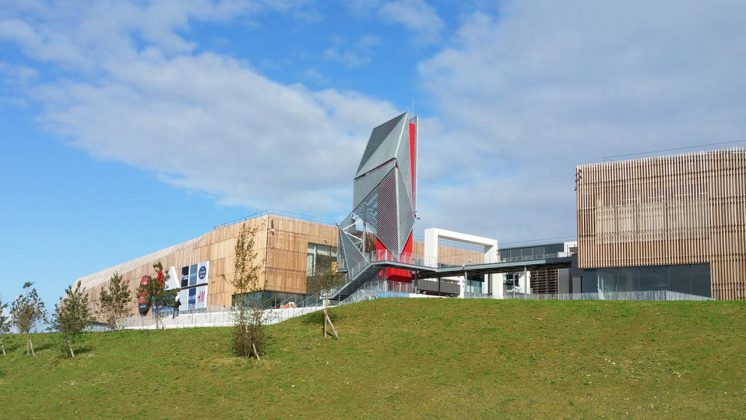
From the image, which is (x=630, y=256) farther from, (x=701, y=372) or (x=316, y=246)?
(x=316, y=246)

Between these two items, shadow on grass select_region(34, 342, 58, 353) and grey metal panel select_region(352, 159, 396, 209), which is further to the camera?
grey metal panel select_region(352, 159, 396, 209)

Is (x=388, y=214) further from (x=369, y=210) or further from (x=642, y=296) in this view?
(x=642, y=296)

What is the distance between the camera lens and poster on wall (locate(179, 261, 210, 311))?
8862 centimetres

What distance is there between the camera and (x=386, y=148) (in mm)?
74688

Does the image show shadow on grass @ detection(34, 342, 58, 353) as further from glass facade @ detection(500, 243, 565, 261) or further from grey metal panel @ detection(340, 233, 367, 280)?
glass facade @ detection(500, 243, 565, 261)

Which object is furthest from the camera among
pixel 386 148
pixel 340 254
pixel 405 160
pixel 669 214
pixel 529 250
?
pixel 529 250

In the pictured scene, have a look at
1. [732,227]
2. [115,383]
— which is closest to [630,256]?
[732,227]

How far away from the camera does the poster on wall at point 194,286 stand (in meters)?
88.6

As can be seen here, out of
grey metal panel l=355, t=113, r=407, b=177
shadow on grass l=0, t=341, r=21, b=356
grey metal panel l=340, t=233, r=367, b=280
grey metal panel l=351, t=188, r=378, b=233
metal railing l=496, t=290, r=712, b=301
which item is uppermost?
grey metal panel l=355, t=113, r=407, b=177

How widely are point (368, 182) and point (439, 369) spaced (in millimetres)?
39887

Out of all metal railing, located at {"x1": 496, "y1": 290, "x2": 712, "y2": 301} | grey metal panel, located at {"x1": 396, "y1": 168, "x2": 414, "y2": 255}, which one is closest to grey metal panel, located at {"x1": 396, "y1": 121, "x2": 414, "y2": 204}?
grey metal panel, located at {"x1": 396, "y1": 168, "x2": 414, "y2": 255}

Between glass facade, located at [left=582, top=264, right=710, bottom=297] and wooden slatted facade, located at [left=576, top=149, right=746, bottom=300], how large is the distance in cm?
57

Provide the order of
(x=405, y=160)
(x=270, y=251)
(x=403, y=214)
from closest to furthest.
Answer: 1. (x=403, y=214)
2. (x=405, y=160)
3. (x=270, y=251)

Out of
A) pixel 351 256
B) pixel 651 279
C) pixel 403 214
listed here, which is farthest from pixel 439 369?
pixel 351 256
